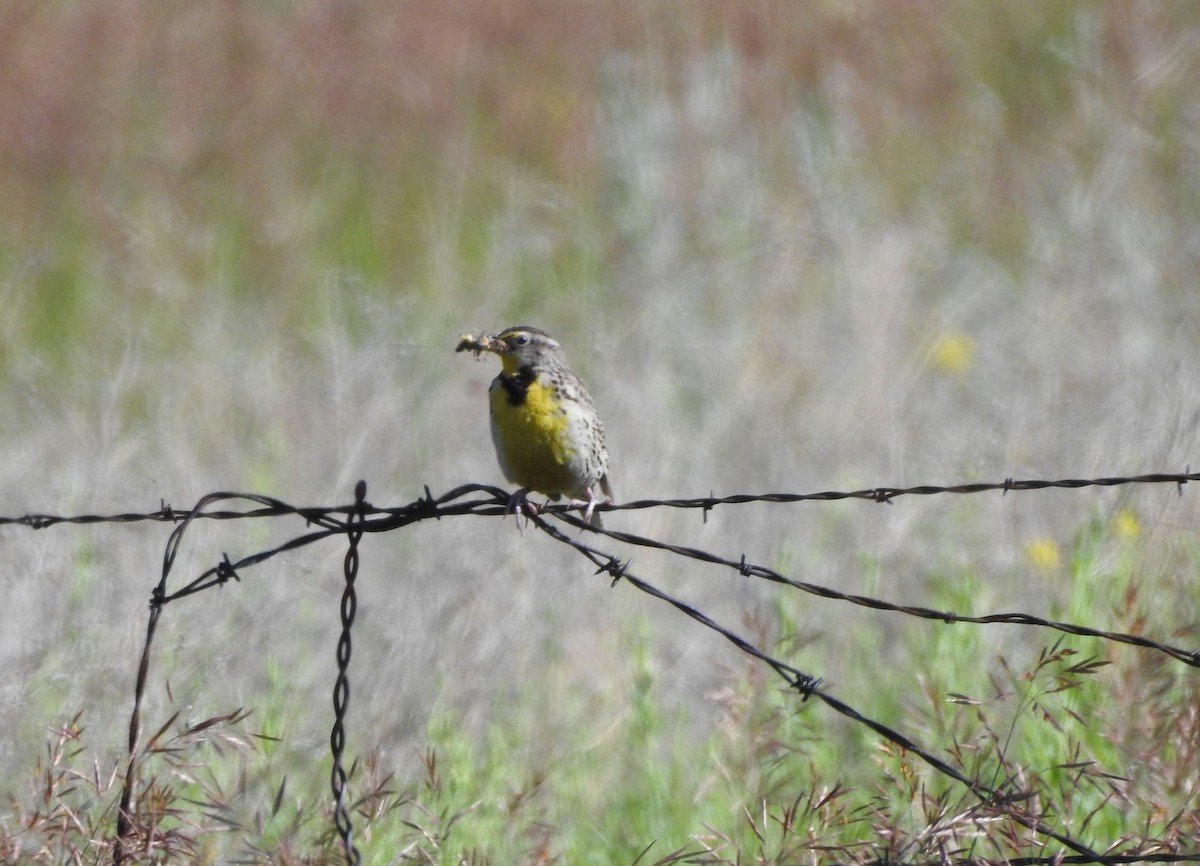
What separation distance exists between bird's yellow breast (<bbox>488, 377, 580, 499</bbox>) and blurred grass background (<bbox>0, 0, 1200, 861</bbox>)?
532 millimetres

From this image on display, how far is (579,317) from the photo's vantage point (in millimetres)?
7035

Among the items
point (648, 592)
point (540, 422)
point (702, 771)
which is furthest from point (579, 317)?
point (648, 592)

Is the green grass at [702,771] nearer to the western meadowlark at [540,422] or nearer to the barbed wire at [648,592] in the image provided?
the barbed wire at [648,592]

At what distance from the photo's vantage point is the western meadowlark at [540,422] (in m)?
4.30

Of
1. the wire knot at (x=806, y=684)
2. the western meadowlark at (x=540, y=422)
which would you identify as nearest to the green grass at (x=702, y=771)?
the wire knot at (x=806, y=684)

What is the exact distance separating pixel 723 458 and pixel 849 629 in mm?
904

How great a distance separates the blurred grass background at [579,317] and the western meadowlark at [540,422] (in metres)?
0.49

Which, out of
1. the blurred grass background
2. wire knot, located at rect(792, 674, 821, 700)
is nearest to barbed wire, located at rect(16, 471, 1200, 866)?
wire knot, located at rect(792, 674, 821, 700)

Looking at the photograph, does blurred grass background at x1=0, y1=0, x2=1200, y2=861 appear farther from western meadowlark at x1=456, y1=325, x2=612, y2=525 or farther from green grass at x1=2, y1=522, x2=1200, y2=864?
western meadowlark at x1=456, y1=325, x2=612, y2=525

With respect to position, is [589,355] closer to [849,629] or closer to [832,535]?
[832,535]

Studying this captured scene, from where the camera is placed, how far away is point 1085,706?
13.1ft

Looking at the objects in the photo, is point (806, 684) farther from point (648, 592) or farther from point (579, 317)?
point (579, 317)

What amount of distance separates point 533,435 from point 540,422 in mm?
36

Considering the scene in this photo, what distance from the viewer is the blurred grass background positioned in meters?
4.77
